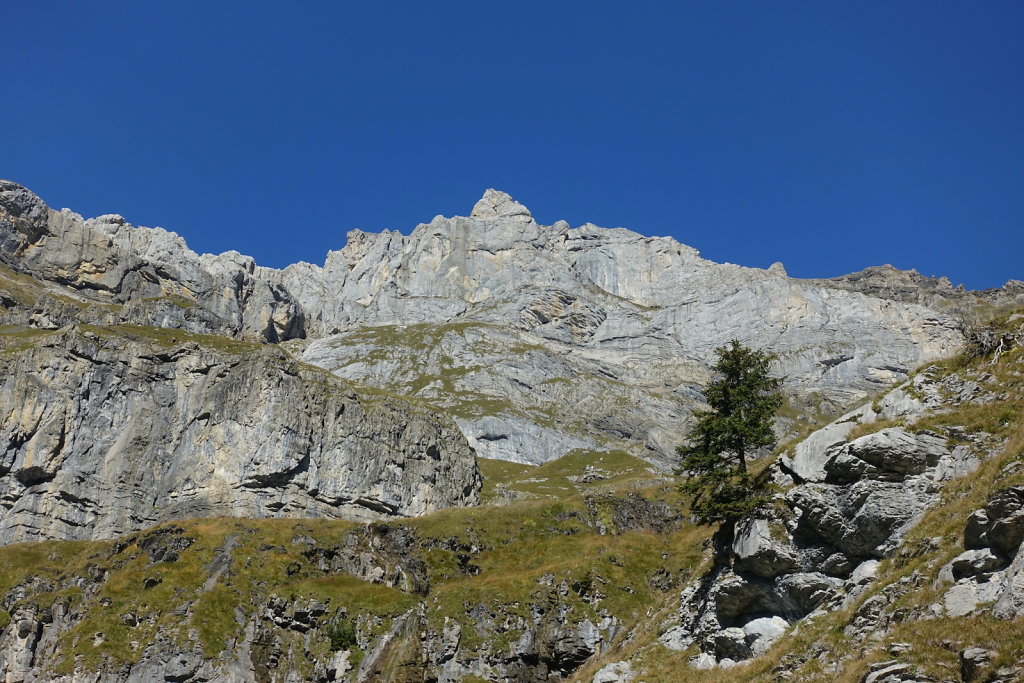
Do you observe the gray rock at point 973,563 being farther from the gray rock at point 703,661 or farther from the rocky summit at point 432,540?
the gray rock at point 703,661

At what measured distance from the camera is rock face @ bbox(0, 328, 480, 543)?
13038 centimetres

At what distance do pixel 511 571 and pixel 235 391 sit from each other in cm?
8111

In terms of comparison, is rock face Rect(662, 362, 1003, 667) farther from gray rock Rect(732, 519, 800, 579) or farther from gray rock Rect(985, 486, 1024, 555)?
gray rock Rect(985, 486, 1024, 555)

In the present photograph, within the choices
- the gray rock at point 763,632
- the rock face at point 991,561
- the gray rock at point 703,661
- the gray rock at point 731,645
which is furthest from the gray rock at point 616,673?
the rock face at point 991,561

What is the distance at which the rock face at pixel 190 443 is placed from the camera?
130375mm

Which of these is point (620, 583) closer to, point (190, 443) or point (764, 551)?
point (764, 551)

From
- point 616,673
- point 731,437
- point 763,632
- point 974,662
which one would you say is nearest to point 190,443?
point 616,673

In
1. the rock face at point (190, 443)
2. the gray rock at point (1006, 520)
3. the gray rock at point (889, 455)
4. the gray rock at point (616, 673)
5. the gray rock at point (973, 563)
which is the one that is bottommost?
the gray rock at point (616, 673)

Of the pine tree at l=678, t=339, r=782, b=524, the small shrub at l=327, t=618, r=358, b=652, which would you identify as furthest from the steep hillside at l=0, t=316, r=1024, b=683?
the pine tree at l=678, t=339, r=782, b=524

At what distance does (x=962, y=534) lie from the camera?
90.3ft

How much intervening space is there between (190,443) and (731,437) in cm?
11775

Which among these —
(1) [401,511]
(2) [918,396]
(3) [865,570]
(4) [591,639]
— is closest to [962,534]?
(3) [865,570]

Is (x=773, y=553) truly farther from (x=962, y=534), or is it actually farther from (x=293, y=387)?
(x=293, y=387)

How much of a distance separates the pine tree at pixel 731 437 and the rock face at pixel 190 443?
99.4 meters
